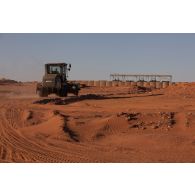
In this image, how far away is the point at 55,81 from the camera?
3012 cm

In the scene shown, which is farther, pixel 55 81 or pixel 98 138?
pixel 55 81

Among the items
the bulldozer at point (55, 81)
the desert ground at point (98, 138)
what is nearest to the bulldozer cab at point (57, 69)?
the bulldozer at point (55, 81)

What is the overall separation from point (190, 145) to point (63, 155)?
11.7 ft

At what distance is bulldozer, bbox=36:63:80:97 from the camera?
30219mm

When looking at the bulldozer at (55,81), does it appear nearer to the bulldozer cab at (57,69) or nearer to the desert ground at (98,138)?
the bulldozer cab at (57,69)

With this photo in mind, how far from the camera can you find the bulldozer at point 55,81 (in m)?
30.2

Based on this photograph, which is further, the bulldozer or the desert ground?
the bulldozer

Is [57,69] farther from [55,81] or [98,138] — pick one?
[98,138]

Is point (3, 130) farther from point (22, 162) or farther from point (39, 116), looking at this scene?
point (22, 162)

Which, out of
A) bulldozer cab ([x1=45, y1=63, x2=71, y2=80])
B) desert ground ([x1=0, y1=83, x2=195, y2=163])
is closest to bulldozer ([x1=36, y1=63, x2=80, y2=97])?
bulldozer cab ([x1=45, y1=63, x2=71, y2=80])

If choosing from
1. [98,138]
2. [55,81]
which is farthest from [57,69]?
[98,138]

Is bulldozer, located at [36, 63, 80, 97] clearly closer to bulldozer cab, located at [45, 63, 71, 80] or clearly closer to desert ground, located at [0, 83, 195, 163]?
bulldozer cab, located at [45, 63, 71, 80]

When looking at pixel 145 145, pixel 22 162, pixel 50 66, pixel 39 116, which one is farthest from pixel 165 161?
pixel 50 66

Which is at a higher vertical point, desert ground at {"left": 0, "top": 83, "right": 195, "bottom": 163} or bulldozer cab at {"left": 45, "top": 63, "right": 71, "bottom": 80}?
bulldozer cab at {"left": 45, "top": 63, "right": 71, "bottom": 80}
